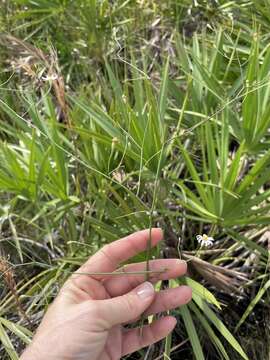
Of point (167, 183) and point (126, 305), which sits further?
point (167, 183)

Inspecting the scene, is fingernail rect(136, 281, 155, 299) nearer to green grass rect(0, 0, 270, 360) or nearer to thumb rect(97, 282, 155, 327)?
thumb rect(97, 282, 155, 327)

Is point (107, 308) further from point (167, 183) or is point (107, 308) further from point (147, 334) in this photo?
point (167, 183)

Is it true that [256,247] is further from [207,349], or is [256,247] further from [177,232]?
[207,349]

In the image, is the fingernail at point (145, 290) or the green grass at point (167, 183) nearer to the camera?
the fingernail at point (145, 290)

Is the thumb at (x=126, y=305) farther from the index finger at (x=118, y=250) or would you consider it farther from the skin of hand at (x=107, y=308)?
the index finger at (x=118, y=250)

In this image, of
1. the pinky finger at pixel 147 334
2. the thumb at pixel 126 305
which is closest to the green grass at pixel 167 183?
the pinky finger at pixel 147 334

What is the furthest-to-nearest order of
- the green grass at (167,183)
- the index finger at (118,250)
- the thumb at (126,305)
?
1. the green grass at (167,183)
2. the index finger at (118,250)
3. the thumb at (126,305)

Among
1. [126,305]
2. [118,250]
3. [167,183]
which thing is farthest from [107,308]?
[167,183]
